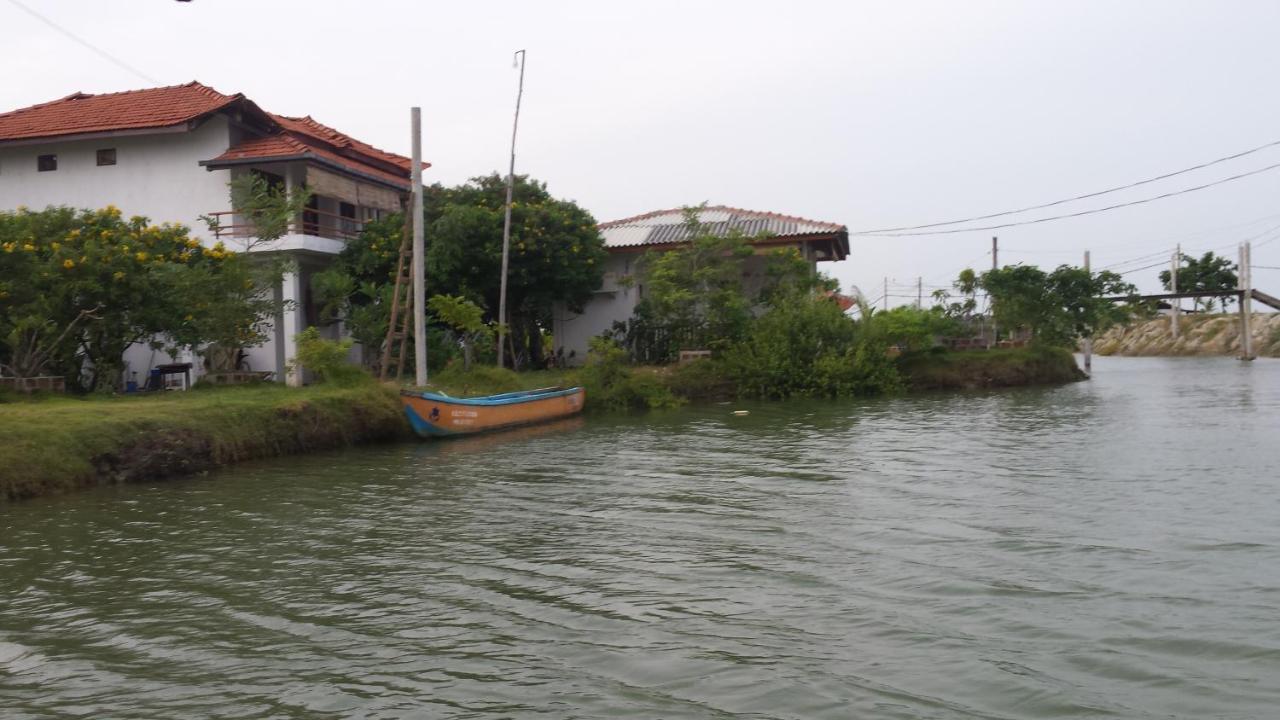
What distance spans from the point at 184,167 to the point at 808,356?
54.3 feet

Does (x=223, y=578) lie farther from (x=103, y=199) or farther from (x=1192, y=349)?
(x=1192, y=349)

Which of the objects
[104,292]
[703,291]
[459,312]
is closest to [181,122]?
[104,292]

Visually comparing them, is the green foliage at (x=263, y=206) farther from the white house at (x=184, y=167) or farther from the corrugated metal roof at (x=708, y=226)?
the corrugated metal roof at (x=708, y=226)

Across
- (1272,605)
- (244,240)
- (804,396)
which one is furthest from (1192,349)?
(1272,605)

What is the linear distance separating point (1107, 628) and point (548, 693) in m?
3.54

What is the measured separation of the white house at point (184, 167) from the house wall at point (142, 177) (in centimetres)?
2

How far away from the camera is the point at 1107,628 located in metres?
6.36

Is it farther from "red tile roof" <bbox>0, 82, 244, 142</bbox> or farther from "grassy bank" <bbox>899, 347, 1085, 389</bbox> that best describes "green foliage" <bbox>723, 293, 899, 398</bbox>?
"red tile roof" <bbox>0, 82, 244, 142</bbox>

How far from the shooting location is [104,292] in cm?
1842

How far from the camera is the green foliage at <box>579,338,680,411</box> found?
25031 mm

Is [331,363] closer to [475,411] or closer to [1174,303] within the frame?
[475,411]

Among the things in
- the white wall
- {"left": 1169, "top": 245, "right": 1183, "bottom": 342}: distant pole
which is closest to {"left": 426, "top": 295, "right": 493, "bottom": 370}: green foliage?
the white wall

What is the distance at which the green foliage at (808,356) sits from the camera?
2722cm

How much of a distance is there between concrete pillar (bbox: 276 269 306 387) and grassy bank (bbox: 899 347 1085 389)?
55.5ft
